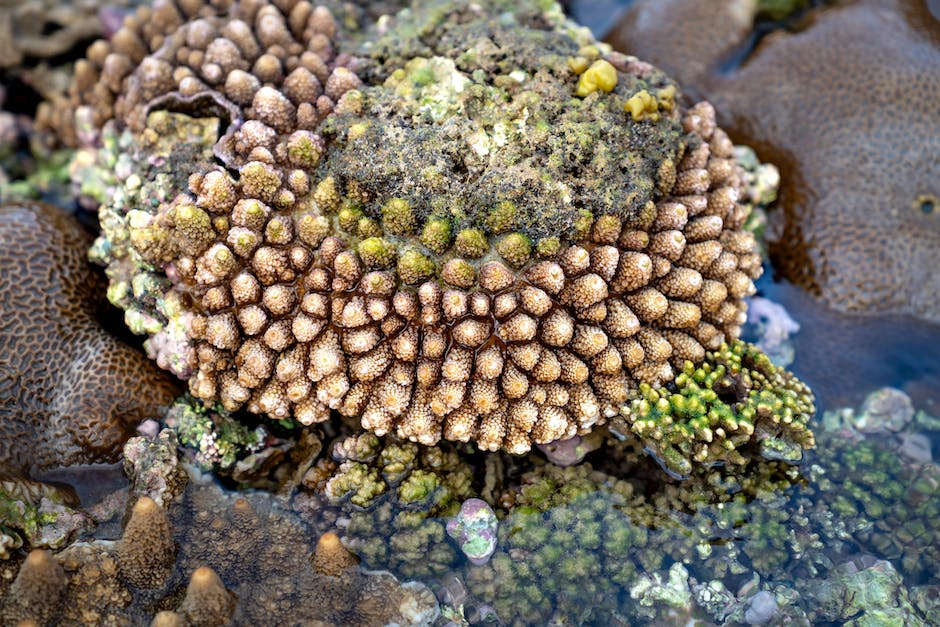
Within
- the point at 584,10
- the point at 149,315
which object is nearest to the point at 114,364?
the point at 149,315

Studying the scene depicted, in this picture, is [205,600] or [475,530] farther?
[475,530]

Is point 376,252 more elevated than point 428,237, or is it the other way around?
point 428,237

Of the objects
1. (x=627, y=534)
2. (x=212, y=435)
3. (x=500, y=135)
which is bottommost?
(x=212, y=435)

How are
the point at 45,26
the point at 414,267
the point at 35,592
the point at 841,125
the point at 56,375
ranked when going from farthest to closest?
the point at 45,26, the point at 841,125, the point at 56,375, the point at 414,267, the point at 35,592

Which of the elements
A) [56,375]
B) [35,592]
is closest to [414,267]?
[56,375]

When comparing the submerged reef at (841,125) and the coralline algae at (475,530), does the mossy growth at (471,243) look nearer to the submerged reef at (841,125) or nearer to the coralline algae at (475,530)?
the coralline algae at (475,530)

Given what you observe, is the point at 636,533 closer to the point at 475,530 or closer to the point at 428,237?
the point at 475,530

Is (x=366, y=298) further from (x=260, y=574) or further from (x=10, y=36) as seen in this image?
(x=10, y=36)
